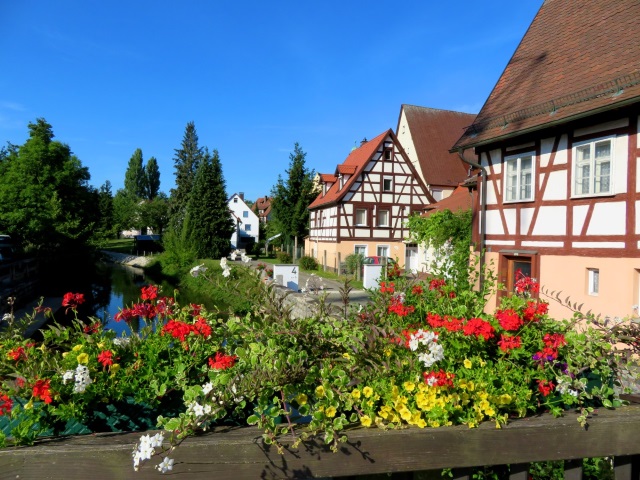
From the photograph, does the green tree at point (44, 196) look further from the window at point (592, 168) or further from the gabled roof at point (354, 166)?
the window at point (592, 168)

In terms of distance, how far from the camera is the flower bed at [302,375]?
143 cm

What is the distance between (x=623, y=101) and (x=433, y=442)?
27.4 ft

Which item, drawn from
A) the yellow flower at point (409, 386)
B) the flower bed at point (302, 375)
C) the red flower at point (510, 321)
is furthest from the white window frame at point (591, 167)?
the yellow flower at point (409, 386)

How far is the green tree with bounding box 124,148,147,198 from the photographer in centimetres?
8331

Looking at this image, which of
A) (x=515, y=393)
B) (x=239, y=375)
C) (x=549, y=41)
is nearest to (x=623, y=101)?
(x=549, y=41)

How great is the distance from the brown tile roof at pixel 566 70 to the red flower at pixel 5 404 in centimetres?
891

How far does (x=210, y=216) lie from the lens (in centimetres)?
3897

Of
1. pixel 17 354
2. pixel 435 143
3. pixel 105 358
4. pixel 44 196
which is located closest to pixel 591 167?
pixel 105 358

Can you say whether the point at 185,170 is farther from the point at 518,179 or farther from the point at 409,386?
the point at 409,386

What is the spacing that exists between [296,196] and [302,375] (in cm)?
3566

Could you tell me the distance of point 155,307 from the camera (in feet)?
7.59

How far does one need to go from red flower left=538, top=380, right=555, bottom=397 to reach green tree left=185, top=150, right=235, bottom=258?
36.6m

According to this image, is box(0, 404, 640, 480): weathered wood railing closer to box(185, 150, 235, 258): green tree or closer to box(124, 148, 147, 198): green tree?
box(185, 150, 235, 258): green tree

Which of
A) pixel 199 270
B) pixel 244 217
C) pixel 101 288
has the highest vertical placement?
pixel 244 217
